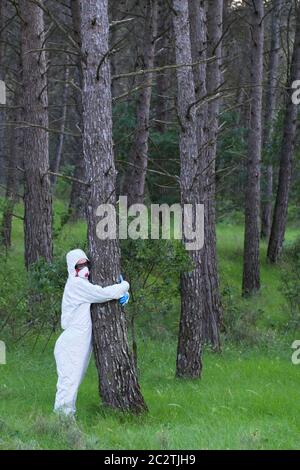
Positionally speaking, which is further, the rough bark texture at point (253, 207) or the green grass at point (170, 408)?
the rough bark texture at point (253, 207)

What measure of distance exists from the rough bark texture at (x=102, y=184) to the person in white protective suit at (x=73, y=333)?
15 cm

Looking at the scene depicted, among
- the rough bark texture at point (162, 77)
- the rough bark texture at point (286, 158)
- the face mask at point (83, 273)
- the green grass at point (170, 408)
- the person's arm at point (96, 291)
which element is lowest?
the green grass at point (170, 408)

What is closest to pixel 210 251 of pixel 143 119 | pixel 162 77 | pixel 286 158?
pixel 143 119

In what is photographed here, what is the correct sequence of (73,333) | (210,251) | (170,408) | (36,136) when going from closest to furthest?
(73,333) → (170,408) → (36,136) → (210,251)

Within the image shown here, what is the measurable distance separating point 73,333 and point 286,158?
576 inches

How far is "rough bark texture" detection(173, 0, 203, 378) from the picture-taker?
11875 mm

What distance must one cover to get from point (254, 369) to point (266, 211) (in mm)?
15301

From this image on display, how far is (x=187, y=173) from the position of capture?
466 inches

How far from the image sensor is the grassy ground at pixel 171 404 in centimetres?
860

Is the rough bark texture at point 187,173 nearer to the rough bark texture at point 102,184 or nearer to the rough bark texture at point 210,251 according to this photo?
the rough bark texture at point 102,184

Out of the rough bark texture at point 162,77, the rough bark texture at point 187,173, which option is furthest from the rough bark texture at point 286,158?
the rough bark texture at point 187,173

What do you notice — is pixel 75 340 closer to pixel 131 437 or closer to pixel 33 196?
pixel 131 437

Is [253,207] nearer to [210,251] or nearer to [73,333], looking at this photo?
[210,251]

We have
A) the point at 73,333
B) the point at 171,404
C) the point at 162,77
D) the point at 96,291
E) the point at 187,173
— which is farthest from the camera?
the point at 162,77
